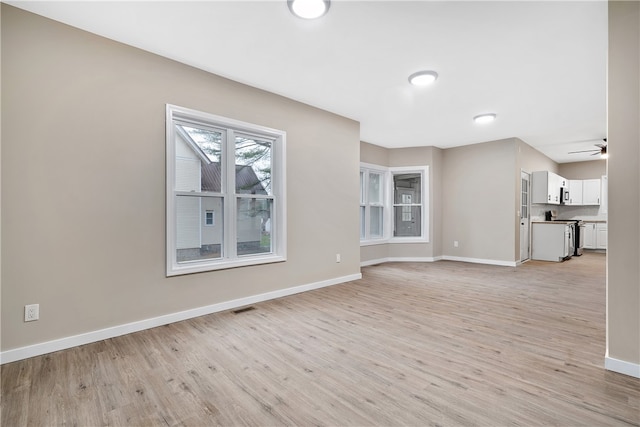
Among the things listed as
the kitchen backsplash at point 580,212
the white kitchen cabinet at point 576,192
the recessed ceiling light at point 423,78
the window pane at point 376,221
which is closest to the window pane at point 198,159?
the recessed ceiling light at point 423,78

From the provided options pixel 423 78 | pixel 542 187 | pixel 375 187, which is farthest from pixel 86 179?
pixel 542 187

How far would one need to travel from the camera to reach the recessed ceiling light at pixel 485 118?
4.76m

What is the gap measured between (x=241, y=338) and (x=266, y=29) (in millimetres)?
2689

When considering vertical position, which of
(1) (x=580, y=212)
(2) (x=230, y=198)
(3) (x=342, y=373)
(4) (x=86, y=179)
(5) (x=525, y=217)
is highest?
(4) (x=86, y=179)

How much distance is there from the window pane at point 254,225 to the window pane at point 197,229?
30cm

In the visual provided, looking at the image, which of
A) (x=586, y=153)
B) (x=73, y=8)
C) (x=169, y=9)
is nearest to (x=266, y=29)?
(x=169, y=9)

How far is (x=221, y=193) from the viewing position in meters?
3.53

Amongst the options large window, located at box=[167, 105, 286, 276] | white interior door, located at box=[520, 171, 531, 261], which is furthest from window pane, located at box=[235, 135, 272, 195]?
white interior door, located at box=[520, 171, 531, 261]

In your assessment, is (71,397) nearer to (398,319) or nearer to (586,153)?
(398,319)

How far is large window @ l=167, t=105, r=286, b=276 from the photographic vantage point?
3.21 meters

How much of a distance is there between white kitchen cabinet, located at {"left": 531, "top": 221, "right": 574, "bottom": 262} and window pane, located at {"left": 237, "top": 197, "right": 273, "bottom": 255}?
21.6 feet

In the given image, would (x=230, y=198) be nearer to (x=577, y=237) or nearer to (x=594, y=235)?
(x=577, y=237)

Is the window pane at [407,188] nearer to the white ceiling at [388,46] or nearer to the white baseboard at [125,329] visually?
the white ceiling at [388,46]

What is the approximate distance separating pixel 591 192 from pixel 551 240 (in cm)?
325
